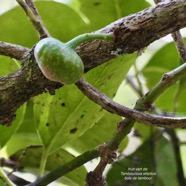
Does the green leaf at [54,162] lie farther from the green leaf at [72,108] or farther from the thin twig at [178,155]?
the thin twig at [178,155]

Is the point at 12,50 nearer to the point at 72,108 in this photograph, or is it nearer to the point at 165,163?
the point at 72,108

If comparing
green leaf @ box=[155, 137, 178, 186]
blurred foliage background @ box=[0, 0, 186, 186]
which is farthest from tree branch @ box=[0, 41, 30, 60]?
green leaf @ box=[155, 137, 178, 186]

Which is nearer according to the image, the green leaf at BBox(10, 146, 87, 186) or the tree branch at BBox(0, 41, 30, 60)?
the tree branch at BBox(0, 41, 30, 60)

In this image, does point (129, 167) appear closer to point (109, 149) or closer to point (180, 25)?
point (109, 149)

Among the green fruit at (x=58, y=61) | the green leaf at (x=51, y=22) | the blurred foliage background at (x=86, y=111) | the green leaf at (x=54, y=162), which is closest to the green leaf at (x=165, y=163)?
the blurred foliage background at (x=86, y=111)

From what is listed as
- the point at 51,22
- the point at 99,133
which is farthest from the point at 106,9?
the point at 99,133

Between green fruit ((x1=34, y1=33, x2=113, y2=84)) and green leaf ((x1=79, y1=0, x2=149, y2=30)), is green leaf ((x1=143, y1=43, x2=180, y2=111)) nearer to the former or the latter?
green leaf ((x1=79, y1=0, x2=149, y2=30))
